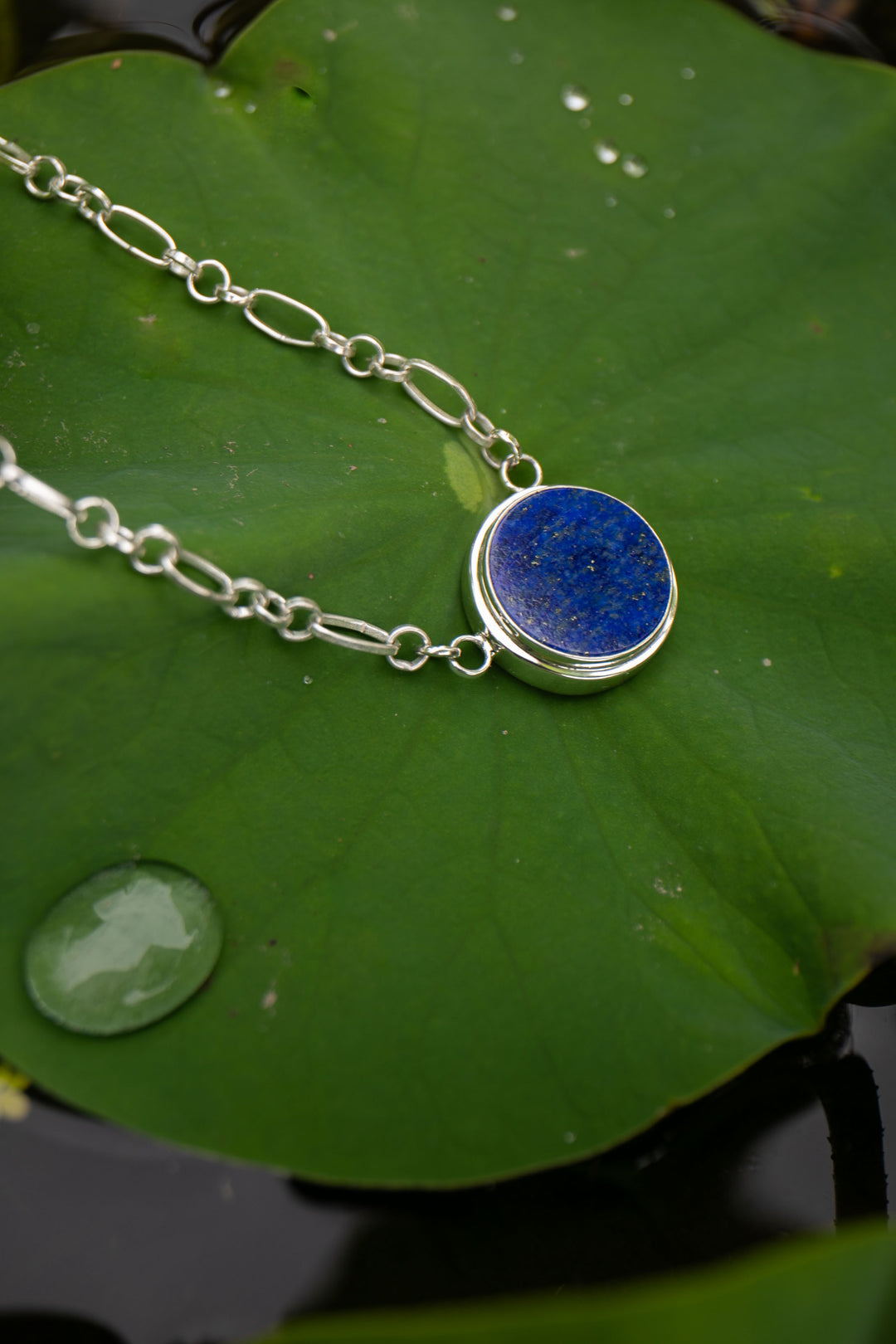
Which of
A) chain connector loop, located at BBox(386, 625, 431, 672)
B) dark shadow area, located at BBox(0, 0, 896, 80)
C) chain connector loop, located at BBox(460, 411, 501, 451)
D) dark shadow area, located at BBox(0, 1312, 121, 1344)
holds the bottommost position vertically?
dark shadow area, located at BBox(0, 1312, 121, 1344)

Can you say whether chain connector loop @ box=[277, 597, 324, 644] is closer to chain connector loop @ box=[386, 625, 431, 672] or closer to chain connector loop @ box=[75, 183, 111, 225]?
chain connector loop @ box=[386, 625, 431, 672]

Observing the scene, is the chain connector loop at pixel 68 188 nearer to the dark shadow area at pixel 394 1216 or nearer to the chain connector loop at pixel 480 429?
the chain connector loop at pixel 480 429

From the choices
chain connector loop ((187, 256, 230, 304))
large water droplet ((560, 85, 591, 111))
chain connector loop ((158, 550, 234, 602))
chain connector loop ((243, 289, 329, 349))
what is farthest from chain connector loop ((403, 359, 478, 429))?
large water droplet ((560, 85, 591, 111))

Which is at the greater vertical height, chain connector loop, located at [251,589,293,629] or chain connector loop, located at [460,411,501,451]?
chain connector loop, located at [460,411,501,451]

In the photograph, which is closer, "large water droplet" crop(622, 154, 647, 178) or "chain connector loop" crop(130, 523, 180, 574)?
"chain connector loop" crop(130, 523, 180, 574)

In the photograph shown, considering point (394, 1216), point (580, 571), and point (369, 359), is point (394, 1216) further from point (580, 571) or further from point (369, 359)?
point (369, 359)

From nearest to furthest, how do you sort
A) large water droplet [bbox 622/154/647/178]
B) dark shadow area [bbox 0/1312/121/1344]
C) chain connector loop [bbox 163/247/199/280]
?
dark shadow area [bbox 0/1312/121/1344] → chain connector loop [bbox 163/247/199/280] → large water droplet [bbox 622/154/647/178]
